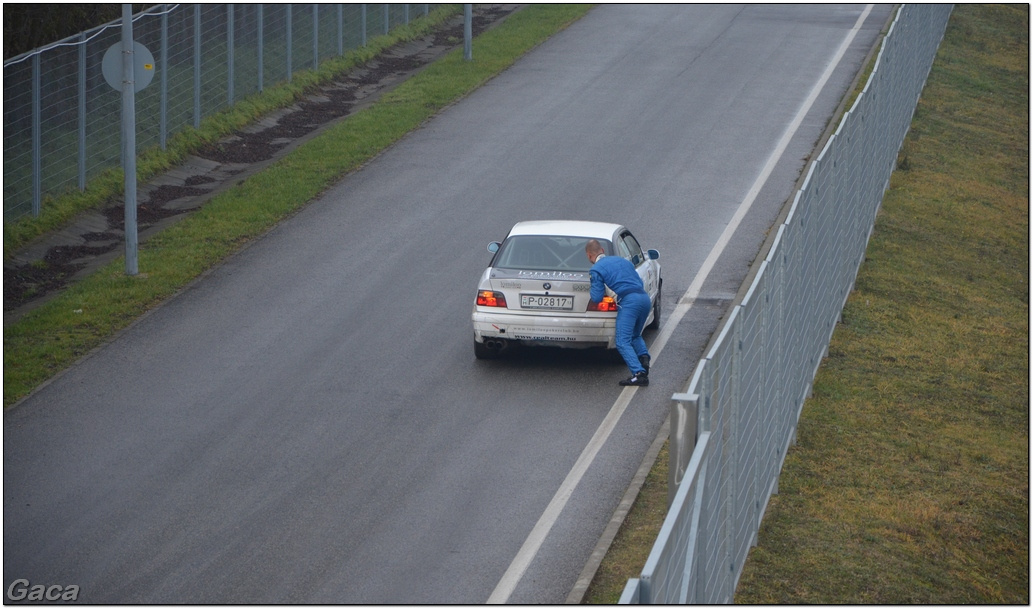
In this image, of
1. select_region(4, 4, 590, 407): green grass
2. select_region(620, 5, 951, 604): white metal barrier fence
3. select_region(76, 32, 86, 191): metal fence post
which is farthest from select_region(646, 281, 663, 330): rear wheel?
select_region(76, 32, 86, 191): metal fence post

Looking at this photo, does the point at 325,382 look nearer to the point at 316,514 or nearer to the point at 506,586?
the point at 316,514

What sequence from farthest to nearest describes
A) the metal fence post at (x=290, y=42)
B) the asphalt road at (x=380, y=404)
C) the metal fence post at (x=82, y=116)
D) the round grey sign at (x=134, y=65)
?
the metal fence post at (x=290, y=42) < the metal fence post at (x=82, y=116) < the round grey sign at (x=134, y=65) < the asphalt road at (x=380, y=404)

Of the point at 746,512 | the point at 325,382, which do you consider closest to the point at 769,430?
the point at 746,512

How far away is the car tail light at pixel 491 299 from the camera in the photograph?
46.0 feet

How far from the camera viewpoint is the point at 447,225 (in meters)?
19.7

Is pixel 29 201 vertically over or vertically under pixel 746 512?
under

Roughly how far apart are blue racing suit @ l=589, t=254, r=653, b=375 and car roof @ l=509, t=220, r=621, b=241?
107cm

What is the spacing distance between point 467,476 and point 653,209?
32.4 ft

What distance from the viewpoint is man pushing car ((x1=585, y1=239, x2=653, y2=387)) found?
1341 cm

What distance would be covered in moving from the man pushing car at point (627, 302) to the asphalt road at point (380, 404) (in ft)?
0.90

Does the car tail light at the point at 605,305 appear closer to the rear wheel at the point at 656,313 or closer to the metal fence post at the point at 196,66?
the rear wheel at the point at 656,313

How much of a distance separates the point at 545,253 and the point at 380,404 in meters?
2.78

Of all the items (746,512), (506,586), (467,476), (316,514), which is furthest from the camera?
(467,476)

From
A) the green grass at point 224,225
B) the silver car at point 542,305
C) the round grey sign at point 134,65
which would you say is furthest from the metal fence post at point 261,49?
the silver car at point 542,305
